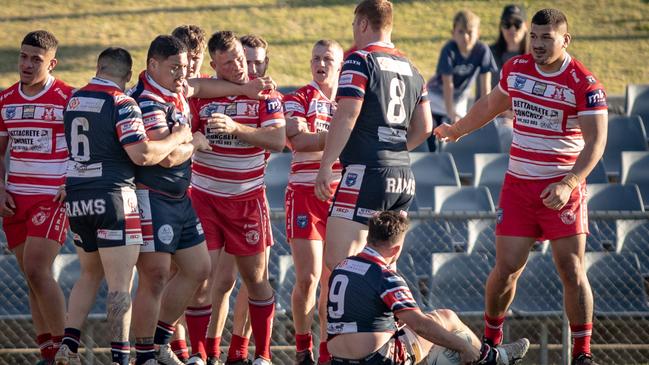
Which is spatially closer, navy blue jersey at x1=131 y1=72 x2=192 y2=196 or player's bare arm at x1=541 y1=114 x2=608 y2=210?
navy blue jersey at x1=131 y1=72 x2=192 y2=196

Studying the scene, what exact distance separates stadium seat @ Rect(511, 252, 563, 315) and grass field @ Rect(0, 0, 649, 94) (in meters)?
6.32

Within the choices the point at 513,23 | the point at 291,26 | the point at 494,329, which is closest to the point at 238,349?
the point at 494,329

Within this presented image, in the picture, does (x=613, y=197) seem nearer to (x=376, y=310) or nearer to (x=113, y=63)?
(x=376, y=310)

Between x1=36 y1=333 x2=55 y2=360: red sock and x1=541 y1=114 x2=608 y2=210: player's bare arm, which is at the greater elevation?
x1=541 y1=114 x2=608 y2=210: player's bare arm

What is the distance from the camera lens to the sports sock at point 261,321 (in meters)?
8.19

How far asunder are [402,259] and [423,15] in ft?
28.2

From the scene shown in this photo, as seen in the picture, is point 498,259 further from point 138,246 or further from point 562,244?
point 138,246

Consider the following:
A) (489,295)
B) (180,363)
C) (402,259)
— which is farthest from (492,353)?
(402,259)

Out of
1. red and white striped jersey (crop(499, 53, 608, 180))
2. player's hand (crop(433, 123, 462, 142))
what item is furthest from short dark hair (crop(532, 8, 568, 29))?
player's hand (crop(433, 123, 462, 142))

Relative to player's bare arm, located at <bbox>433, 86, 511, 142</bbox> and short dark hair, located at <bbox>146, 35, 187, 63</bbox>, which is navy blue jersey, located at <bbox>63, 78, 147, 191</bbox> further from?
player's bare arm, located at <bbox>433, 86, 511, 142</bbox>

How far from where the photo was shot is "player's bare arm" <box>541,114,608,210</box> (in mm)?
7695

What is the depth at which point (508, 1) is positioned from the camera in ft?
61.7

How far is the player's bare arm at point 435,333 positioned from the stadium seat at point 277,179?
4743 millimetres

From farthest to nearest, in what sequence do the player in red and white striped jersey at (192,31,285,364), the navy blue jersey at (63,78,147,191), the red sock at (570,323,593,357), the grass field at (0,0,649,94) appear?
the grass field at (0,0,649,94), the player in red and white striped jersey at (192,31,285,364), the red sock at (570,323,593,357), the navy blue jersey at (63,78,147,191)
